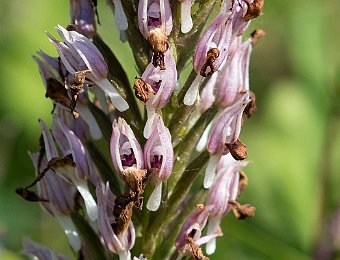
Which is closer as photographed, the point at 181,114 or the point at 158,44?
the point at 158,44

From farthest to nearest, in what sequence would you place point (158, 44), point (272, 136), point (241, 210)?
1. point (272, 136)
2. point (241, 210)
3. point (158, 44)

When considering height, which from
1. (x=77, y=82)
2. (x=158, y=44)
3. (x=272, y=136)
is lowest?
(x=272, y=136)

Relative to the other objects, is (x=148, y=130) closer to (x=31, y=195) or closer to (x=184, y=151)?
(x=184, y=151)

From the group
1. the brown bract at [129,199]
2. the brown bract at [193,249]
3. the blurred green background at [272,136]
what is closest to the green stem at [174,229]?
the brown bract at [193,249]

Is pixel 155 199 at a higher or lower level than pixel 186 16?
lower

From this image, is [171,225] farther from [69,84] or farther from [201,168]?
[69,84]

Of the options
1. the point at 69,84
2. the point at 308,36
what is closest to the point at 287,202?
the point at 308,36

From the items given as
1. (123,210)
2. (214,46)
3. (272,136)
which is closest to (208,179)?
(123,210)
